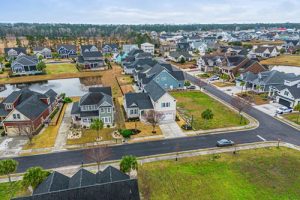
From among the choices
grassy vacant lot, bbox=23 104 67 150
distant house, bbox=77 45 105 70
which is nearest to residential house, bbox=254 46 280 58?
distant house, bbox=77 45 105 70

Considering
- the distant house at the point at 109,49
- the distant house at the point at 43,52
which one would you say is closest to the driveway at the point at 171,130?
the distant house at the point at 109,49

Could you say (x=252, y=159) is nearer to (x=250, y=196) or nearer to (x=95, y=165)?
(x=250, y=196)

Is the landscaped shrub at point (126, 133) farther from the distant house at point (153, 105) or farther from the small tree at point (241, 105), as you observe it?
the small tree at point (241, 105)

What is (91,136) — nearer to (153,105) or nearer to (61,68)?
(153,105)

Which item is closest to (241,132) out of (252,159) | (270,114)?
(252,159)

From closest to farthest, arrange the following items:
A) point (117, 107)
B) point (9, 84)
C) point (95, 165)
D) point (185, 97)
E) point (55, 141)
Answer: point (95, 165) → point (55, 141) → point (117, 107) → point (185, 97) → point (9, 84)
